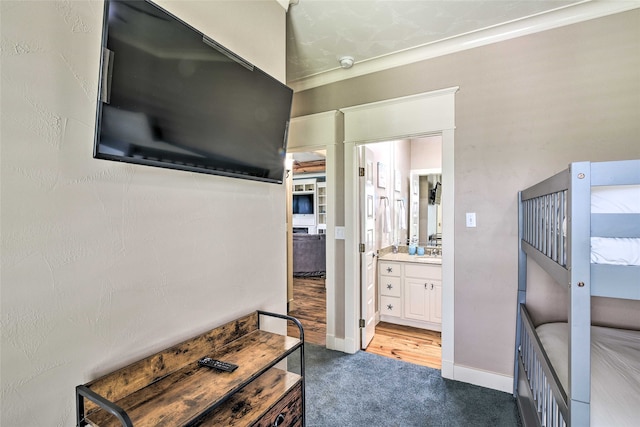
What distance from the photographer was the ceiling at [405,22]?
1898 mm

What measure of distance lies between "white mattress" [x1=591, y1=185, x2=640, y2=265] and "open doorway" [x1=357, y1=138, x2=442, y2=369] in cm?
185

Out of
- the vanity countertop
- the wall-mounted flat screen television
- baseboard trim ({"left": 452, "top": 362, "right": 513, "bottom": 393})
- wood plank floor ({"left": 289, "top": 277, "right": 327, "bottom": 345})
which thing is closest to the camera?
baseboard trim ({"left": 452, "top": 362, "right": 513, "bottom": 393})

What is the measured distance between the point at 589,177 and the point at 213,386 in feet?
4.57

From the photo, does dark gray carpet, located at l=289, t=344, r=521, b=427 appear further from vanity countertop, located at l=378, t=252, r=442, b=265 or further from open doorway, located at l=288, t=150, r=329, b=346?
vanity countertop, located at l=378, t=252, r=442, b=265

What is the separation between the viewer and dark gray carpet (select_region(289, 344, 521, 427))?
190 cm

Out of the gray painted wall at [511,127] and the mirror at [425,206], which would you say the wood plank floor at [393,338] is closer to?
the gray painted wall at [511,127]

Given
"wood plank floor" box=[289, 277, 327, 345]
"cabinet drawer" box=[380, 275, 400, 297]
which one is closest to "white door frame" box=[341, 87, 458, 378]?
"wood plank floor" box=[289, 277, 327, 345]

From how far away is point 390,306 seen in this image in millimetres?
3590

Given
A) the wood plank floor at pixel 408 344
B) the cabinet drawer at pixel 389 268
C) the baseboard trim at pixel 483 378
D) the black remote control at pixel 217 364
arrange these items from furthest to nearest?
1. the cabinet drawer at pixel 389 268
2. the wood plank floor at pixel 408 344
3. the baseboard trim at pixel 483 378
4. the black remote control at pixel 217 364

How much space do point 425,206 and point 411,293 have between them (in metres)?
1.19

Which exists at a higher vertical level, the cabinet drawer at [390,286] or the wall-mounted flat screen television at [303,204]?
the wall-mounted flat screen television at [303,204]

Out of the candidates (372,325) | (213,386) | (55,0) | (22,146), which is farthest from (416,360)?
(55,0)

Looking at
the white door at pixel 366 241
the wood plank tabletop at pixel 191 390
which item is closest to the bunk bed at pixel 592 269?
the wood plank tabletop at pixel 191 390

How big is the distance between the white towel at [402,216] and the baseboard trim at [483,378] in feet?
6.76
